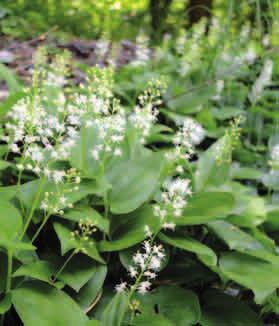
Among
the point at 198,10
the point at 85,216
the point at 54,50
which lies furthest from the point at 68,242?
the point at 198,10

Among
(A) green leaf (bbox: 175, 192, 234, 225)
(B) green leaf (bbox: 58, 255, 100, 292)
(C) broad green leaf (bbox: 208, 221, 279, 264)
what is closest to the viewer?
(B) green leaf (bbox: 58, 255, 100, 292)

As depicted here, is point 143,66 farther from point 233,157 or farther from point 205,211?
point 205,211

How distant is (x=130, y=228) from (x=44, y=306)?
0.64 meters

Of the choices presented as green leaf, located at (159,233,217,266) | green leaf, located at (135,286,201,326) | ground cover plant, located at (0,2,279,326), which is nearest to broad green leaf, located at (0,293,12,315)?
ground cover plant, located at (0,2,279,326)

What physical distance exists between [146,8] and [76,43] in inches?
196

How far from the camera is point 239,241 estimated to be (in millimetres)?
2576

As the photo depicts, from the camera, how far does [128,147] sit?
2920 mm

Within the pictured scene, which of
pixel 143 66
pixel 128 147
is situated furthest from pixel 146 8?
pixel 128 147

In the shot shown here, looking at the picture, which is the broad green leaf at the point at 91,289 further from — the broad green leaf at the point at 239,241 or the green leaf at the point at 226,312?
the broad green leaf at the point at 239,241

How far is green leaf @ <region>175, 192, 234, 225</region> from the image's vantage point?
7.80 feet

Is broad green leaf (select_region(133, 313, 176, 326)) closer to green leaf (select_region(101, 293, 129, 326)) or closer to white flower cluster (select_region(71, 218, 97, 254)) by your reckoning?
green leaf (select_region(101, 293, 129, 326))

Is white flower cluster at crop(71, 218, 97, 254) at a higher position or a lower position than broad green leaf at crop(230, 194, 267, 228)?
higher

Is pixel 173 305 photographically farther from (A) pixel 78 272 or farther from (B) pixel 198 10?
(B) pixel 198 10

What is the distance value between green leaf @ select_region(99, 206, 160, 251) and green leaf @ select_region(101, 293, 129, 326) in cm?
26
